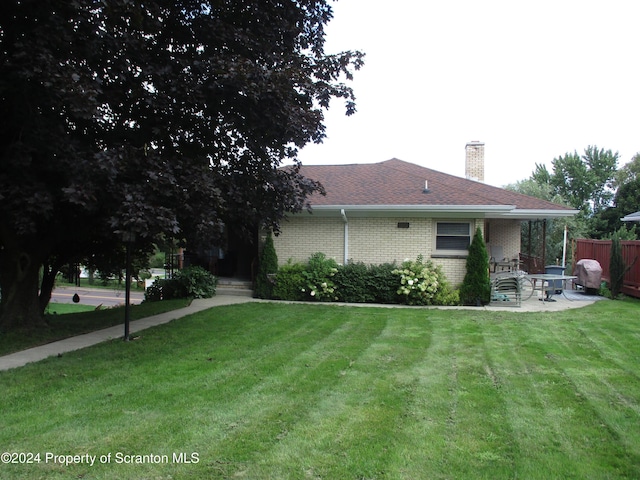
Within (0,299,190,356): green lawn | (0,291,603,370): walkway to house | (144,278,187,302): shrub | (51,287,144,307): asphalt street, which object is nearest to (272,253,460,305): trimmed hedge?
(0,291,603,370): walkway to house

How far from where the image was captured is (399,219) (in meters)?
13.0

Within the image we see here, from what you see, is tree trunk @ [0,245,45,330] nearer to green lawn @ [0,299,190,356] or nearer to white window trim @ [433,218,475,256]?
green lawn @ [0,299,190,356]

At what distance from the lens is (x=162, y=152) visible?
7.20 m

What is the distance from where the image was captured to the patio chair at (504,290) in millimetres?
11920

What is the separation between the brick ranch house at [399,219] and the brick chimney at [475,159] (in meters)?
2.59

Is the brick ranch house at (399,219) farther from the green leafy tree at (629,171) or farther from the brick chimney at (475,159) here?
the green leafy tree at (629,171)

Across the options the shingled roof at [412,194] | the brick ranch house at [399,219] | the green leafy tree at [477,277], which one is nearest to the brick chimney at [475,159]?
the shingled roof at [412,194]

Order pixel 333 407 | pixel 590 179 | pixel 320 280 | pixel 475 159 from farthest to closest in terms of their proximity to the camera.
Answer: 1. pixel 590 179
2. pixel 475 159
3. pixel 320 280
4. pixel 333 407

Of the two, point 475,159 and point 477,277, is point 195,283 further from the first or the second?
point 475,159

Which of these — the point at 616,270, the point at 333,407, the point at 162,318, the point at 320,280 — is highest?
the point at 616,270

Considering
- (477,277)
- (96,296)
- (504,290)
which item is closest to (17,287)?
(477,277)

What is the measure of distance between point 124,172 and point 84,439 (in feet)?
11.5

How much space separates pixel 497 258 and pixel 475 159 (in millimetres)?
3978

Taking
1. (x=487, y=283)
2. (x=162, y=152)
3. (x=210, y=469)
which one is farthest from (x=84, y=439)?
(x=487, y=283)
